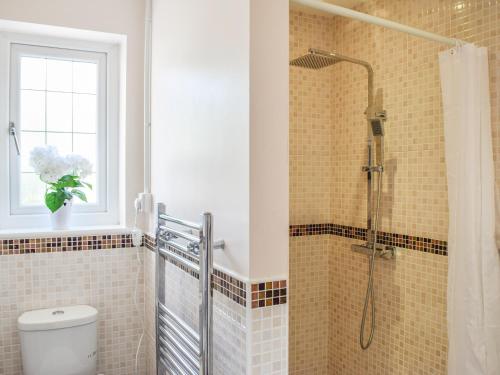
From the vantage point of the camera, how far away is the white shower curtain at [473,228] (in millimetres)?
1648

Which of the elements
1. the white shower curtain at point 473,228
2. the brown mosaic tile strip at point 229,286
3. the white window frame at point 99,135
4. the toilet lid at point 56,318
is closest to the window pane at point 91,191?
the white window frame at point 99,135

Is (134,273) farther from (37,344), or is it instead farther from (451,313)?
(451,313)

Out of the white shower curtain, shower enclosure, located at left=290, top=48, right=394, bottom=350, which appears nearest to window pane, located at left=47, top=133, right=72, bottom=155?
shower enclosure, located at left=290, top=48, right=394, bottom=350

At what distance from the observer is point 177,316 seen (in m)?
1.80

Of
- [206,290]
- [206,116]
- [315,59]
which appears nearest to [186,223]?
[206,290]

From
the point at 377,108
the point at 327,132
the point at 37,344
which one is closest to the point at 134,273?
the point at 37,344

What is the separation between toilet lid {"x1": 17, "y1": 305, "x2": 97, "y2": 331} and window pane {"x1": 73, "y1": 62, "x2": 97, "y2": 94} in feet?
3.80

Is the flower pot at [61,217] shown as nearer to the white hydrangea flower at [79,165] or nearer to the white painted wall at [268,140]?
the white hydrangea flower at [79,165]

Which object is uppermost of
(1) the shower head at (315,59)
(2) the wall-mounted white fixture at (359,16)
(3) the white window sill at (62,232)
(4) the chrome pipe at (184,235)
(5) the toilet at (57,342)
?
(1) the shower head at (315,59)

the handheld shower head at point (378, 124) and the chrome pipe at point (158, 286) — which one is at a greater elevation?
the handheld shower head at point (378, 124)

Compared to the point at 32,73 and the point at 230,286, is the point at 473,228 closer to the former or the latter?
the point at 230,286

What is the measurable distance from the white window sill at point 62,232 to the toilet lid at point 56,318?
0.36 metres

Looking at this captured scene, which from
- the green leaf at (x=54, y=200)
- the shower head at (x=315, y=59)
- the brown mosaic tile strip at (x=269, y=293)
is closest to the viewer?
the brown mosaic tile strip at (x=269, y=293)

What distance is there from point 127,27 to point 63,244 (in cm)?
116
